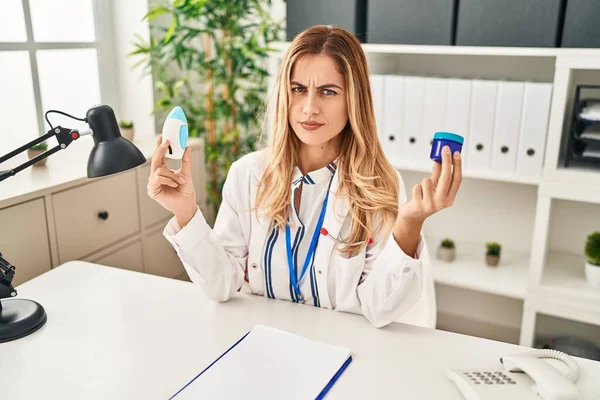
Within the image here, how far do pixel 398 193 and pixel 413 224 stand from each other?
0.32m

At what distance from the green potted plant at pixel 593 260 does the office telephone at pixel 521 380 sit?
3.52 feet

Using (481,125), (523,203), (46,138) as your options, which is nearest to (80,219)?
(46,138)

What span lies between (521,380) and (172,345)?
0.68 meters

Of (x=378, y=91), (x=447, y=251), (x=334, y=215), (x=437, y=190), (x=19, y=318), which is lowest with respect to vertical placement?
(x=447, y=251)

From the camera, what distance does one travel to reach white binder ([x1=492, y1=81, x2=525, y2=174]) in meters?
1.92

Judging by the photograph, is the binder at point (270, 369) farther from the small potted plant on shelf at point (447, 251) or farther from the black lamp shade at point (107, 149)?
the small potted plant on shelf at point (447, 251)

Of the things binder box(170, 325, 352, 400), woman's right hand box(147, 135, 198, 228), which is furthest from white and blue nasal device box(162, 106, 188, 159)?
binder box(170, 325, 352, 400)

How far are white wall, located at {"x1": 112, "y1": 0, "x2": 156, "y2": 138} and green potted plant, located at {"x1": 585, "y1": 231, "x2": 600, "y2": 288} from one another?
192 centimetres

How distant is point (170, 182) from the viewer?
47.3 inches

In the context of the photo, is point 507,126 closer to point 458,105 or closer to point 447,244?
point 458,105

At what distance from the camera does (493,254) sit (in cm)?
223

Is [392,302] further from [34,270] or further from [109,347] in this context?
[34,270]

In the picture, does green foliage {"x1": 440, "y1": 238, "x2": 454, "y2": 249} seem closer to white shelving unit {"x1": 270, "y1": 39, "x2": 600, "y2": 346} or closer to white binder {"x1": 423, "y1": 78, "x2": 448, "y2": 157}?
white shelving unit {"x1": 270, "y1": 39, "x2": 600, "y2": 346}

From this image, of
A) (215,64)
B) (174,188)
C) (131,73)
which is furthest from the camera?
(131,73)
